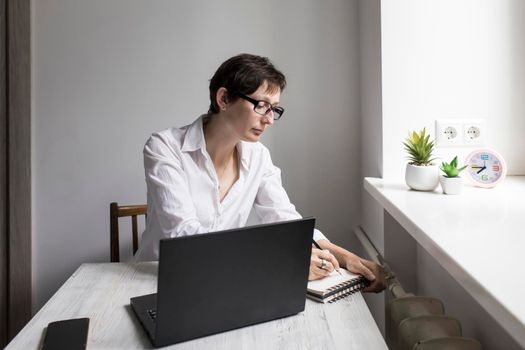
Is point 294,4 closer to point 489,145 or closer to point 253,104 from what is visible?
point 253,104

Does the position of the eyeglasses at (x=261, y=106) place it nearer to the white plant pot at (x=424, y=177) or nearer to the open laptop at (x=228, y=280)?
the white plant pot at (x=424, y=177)

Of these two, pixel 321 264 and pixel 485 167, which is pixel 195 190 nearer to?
pixel 321 264

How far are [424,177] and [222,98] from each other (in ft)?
2.16

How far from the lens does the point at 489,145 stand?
166cm

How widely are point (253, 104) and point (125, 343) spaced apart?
82 centimetres

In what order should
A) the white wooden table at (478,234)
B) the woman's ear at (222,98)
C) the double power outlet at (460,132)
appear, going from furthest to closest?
the double power outlet at (460,132) → the woman's ear at (222,98) → the white wooden table at (478,234)

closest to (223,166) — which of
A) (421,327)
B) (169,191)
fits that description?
(169,191)

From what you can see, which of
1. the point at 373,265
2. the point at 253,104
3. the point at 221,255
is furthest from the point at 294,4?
the point at 221,255

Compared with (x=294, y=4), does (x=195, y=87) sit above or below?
below

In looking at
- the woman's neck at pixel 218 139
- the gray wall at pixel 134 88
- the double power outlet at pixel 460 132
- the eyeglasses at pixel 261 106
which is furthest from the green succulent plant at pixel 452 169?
the gray wall at pixel 134 88

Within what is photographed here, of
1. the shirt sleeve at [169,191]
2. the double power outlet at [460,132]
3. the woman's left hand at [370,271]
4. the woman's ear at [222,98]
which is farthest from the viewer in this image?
the double power outlet at [460,132]

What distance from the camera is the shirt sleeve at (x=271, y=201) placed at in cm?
158

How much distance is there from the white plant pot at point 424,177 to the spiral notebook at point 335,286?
435 millimetres

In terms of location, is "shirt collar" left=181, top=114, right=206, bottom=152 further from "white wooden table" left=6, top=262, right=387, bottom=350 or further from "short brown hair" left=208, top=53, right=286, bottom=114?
"white wooden table" left=6, top=262, right=387, bottom=350
